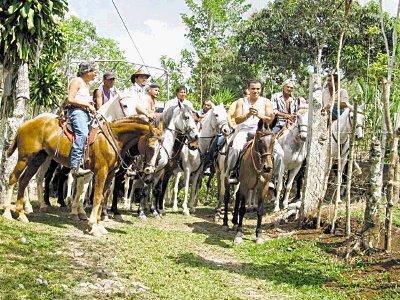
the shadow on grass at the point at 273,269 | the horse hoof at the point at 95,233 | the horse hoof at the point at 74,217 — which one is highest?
the horse hoof at the point at 74,217

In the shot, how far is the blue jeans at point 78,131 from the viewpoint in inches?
363

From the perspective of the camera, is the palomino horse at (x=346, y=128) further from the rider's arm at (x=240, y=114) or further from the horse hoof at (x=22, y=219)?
the horse hoof at (x=22, y=219)

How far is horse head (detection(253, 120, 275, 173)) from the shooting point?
943cm

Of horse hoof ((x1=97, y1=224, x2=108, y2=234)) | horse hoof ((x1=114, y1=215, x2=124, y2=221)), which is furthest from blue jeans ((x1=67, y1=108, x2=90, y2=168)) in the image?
horse hoof ((x1=114, y1=215, x2=124, y2=221))

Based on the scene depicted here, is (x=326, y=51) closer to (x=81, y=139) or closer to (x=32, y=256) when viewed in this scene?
(x=81, y=139)

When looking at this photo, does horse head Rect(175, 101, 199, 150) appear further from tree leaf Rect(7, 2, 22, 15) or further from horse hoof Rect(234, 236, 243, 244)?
tree leaf Rect(7, 2, 22, 15)

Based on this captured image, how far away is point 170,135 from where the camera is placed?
1230cm

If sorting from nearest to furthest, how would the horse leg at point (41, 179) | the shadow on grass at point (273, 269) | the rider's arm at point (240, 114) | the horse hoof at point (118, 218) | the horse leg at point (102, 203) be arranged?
1. the shadow on grass at point (273, 269)
2. the horse leg at point (102, 203)
3. the rider's arm at point (240, 114)
4. the horse hoof at point (118, 218)
5. the horse leg at point (41, 179)

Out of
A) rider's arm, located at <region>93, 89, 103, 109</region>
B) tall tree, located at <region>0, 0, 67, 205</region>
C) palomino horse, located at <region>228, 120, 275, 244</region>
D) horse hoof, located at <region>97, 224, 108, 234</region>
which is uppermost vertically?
tall tree, located at <region>0, 0, 67, 205</region>

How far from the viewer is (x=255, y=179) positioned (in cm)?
997

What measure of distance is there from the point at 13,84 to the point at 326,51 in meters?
24.3

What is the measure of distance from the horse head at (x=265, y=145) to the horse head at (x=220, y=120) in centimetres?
334

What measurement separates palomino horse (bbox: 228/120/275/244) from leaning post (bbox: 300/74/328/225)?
124 cm

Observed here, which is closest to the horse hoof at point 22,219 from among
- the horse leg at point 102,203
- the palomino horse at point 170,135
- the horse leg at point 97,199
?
the horse leg at point 97,199
